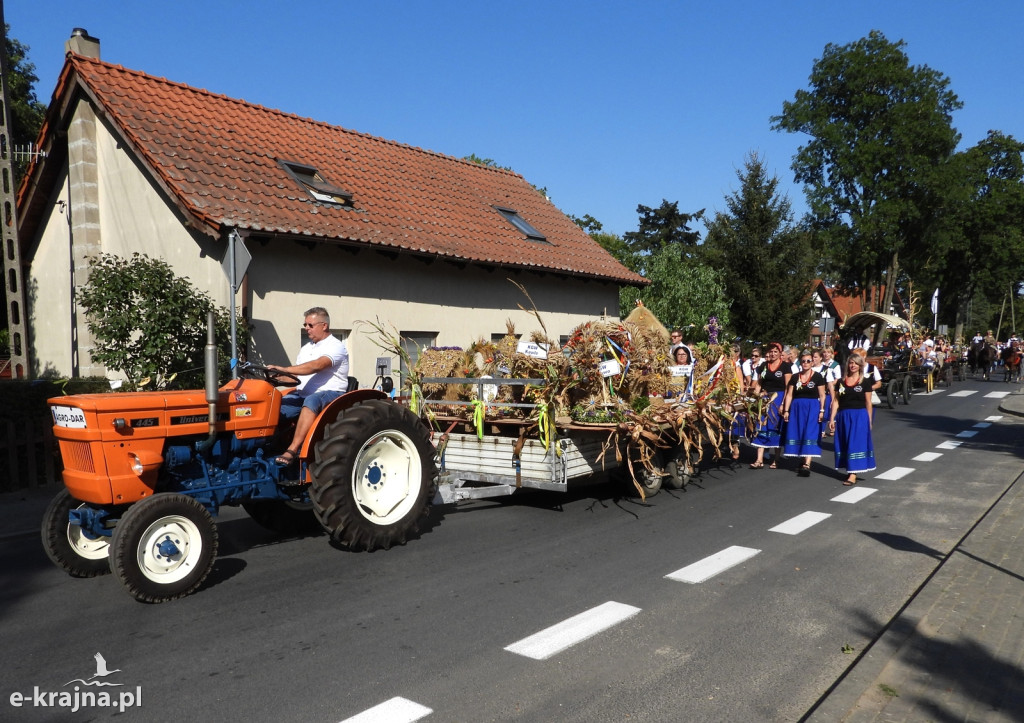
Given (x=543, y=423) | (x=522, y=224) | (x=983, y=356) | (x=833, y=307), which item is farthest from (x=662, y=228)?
(x=543, y=423)

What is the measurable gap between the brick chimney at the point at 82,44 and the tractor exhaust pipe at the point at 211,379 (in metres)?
12.8

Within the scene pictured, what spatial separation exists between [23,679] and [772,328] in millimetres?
25763

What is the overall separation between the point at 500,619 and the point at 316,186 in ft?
36.9

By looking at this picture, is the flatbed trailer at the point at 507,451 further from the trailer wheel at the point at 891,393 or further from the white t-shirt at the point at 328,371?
the trailer wheel at the point at 891,393

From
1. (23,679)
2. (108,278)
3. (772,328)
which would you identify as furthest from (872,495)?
(772,328)

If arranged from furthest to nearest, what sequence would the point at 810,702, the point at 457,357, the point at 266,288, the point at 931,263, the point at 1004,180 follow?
the point at 1004,180 < the point at 931,263 < the point at 266,288 < the point at 457,357 < the point at 810,702

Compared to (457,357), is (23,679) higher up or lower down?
lower down

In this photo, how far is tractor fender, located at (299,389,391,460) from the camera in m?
6.09

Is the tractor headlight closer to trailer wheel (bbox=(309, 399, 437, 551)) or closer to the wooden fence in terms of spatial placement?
trailer wheel (bbox=(309, 399, 437, 551))

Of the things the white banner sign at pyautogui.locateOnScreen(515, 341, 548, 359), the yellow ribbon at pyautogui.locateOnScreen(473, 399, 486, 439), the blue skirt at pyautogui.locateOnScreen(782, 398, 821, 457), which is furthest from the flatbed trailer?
the blue skirt at pyautogui.locateOnScreen(782, 398, 821, 457)

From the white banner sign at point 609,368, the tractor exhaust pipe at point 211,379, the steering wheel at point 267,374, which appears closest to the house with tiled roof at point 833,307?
the white banner sign at point 609,368

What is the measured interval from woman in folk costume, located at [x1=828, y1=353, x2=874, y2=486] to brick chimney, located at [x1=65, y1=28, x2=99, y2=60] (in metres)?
14.3

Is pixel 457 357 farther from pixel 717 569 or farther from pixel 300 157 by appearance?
pixel 300 157

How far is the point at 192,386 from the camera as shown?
11.4 meters
